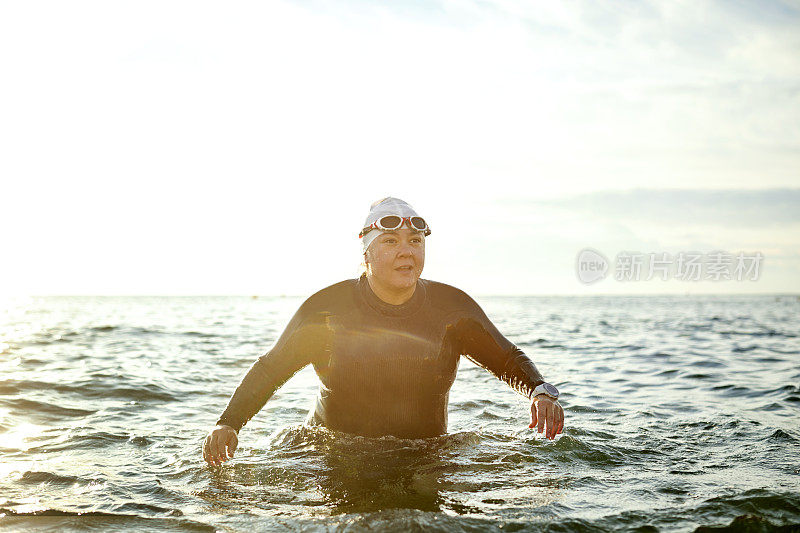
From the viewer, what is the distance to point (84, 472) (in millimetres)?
5895

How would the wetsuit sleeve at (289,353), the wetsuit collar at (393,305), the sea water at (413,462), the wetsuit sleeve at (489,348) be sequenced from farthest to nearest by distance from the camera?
the wetsuit sleeve at (489,348) < the wetsuit collar at (393,305) < the wetsuit sleeve at (289,353) < the sea water at (413,462)

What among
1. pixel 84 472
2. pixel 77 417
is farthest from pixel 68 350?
pixel 84 472

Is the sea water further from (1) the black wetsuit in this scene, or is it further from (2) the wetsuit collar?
(2) the wetsuit collar

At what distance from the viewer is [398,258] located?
5.82 m

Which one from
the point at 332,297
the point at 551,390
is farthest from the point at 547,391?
the point at 332,297

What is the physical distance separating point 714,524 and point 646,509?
45cm

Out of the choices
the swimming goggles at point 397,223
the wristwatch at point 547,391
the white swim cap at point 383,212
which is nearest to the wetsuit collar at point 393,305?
the white swim cap at point 383,212

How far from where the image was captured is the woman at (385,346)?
587cm

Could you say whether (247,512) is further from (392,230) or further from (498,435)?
(498,435)

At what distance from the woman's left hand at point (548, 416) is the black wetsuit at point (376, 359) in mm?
330

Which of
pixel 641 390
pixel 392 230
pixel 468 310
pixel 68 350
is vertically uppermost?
pixel 392 230

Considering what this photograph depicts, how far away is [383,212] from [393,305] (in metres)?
0.81

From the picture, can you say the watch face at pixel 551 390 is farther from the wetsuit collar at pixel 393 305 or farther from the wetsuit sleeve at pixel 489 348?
the wetsuit collar at pixel 393 305

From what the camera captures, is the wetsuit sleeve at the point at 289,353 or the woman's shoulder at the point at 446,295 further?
the woman's shoulder at the point at 446,295
